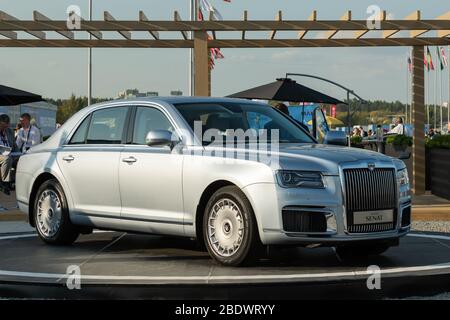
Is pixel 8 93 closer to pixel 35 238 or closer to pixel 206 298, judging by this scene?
pixel 35 238

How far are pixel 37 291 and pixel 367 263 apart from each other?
2957mm

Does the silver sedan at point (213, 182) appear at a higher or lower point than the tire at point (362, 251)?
higher

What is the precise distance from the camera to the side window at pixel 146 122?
26.4 feet

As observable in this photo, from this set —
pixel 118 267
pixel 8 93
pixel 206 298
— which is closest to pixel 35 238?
pixel 118 267

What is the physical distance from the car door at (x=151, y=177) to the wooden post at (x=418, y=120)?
33.9 ft

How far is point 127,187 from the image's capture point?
8.00m

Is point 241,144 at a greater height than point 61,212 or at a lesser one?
greater

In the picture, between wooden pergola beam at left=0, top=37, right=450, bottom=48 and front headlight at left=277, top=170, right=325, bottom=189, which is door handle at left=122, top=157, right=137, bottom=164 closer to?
front headlight at left=277, top=170, right=325, bottom=189

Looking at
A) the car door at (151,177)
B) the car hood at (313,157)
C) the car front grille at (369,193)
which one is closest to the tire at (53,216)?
the car door at (151,177)

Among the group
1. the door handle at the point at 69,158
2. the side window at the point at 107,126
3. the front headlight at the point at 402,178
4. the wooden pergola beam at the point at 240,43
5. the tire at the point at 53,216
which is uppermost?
the wooden pergola beam at the point at 240,43

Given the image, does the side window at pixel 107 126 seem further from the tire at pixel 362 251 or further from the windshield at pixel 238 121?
the tire at pixel 362 251
